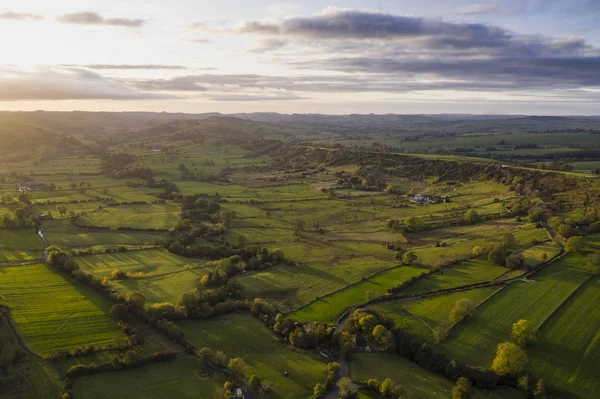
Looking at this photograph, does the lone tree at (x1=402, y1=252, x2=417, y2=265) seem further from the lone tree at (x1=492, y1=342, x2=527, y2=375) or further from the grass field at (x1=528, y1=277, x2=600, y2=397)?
the lone tree at (x1=492, y1=342, x2=527, y2=375)

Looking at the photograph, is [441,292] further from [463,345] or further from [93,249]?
[93,249]

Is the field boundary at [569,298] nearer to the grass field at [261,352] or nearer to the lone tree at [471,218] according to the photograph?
the grass field at [261,352]

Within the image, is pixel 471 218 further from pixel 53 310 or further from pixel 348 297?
pixel 53 310

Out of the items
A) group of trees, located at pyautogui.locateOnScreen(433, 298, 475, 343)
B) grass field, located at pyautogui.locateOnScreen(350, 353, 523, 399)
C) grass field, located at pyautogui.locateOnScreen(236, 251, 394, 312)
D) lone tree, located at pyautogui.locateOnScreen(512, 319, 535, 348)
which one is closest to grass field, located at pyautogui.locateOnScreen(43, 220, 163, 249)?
grass field, located at pyautogui.locateOnScreen(236, 251, 394, 312)

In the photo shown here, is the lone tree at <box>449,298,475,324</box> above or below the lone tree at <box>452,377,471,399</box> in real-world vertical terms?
above

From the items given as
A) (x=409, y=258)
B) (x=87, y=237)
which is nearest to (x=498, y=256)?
(x=409, y=258)

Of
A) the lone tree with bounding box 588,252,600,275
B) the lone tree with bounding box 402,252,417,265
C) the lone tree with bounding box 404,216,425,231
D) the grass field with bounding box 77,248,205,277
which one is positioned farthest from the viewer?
the lone tree with bounding box 404,216,425,231
